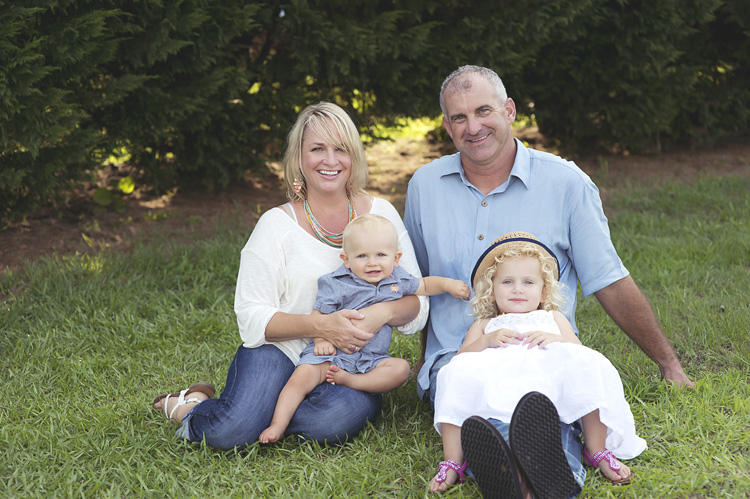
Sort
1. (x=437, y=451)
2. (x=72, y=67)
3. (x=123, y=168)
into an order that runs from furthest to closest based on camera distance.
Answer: (x=123, y=168), (x=72, y=67), (x=437, y=451)

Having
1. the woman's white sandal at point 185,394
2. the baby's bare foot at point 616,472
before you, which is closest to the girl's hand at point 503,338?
the baby's bare foot at point 616,472

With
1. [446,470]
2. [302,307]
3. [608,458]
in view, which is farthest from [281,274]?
[608,458]

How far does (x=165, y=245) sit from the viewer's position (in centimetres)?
556

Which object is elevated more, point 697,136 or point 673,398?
point 697,136

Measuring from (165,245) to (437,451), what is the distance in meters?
3.32

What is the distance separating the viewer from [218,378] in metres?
3.81

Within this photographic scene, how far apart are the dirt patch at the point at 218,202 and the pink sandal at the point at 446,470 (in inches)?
146

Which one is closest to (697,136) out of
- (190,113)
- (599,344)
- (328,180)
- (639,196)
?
(639,196)

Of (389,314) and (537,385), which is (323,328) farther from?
(537,385)

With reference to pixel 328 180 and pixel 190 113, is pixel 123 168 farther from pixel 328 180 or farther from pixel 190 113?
pixel 328 180

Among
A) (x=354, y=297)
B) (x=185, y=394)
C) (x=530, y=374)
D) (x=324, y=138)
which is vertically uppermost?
(x=324, y=138)

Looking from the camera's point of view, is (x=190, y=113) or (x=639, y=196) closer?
(x=190, y=113)

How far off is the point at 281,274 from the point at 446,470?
1.10 meters

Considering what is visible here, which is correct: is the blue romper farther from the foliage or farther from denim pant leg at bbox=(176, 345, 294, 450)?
the foliage
